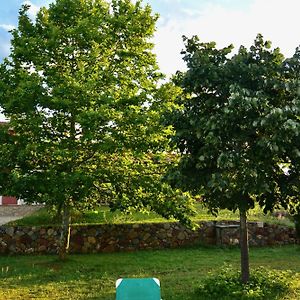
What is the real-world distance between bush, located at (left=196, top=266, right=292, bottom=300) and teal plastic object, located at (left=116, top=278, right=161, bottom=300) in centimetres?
438

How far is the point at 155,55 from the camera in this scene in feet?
46.1

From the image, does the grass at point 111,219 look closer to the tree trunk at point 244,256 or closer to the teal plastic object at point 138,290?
the tree trunk at point 244,256

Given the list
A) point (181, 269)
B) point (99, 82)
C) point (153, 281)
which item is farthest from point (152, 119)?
point (153, 281)

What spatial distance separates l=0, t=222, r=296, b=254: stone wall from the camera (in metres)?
15.9

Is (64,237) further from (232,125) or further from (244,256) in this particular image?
(232,125)

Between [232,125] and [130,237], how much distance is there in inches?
380

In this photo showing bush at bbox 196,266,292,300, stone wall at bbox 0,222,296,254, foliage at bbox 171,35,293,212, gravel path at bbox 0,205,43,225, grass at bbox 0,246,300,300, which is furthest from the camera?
gravel path at bbox 0,205,43,225

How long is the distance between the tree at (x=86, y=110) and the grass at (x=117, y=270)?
1.49 metres

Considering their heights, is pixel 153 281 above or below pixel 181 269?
above

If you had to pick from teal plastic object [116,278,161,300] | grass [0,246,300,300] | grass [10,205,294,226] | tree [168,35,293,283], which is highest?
tree [168,35,293,283]

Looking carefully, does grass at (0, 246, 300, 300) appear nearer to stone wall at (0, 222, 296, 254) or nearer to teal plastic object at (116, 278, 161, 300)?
stone wall at (0, 222, 296, 254)

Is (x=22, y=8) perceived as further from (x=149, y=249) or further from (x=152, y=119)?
(x=149, y=249)

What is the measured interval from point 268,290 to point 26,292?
5.69 meters

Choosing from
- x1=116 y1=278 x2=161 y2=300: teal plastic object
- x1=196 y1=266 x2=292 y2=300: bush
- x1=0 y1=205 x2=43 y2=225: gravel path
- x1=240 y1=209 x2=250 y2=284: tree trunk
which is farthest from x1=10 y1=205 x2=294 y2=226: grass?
x1=116 y1=278 x2=161 y2=300: teal plastic object
